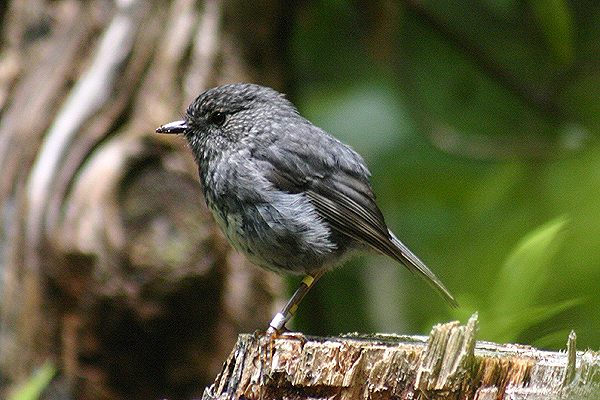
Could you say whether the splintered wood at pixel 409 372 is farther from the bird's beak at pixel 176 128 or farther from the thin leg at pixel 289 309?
the bird's beak at pixel 176 128

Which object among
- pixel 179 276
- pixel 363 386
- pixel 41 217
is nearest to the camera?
pixel 363 386

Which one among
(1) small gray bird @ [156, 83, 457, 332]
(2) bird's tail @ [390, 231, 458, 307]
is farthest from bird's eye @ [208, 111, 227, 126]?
(2) bird's tail @ [390, 231, 458, 307]

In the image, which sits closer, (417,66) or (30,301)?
(30,301)

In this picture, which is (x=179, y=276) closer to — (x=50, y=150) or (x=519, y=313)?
(x=50, y=150)

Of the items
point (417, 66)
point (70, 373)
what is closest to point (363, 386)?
point (70, 373)

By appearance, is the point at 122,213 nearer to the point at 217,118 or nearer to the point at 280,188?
the point at 217,118

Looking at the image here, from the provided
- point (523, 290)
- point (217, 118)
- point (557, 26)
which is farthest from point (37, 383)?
point (557, 26)

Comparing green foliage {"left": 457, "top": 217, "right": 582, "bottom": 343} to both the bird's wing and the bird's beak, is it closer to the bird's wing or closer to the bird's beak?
the bird's wing
